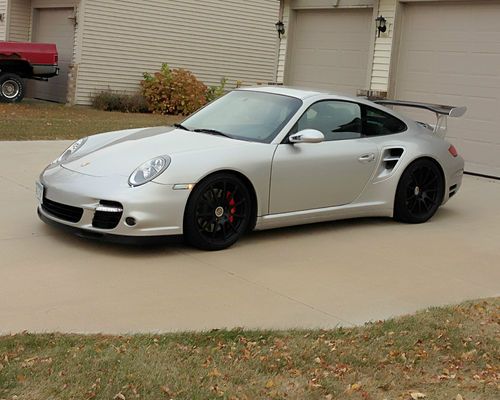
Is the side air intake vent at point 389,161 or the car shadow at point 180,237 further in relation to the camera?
the side air intake vent at point 389,161

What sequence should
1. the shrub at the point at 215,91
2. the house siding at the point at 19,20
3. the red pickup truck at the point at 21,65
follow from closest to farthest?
the red pickup truck at the point at 21,65 < the shrub at the point at 215,91 < the house siding at the point at 19,20

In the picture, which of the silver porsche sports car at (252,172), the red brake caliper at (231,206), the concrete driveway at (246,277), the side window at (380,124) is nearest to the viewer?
the concrete driveway at (246,277)

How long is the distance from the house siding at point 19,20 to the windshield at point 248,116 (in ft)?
60.1

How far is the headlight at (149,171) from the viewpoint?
20.6ft

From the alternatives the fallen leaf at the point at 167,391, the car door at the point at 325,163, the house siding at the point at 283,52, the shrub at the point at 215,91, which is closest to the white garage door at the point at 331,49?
the house siding at the point at 283,52

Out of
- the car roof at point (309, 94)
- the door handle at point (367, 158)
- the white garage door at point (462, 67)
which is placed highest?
the white garage door at point (462, 67)

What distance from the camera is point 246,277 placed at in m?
5.94

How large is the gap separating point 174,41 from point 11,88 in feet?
18.1

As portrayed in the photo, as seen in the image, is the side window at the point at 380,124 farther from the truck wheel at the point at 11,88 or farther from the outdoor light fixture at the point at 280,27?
the truck wheel at the point at 11,88

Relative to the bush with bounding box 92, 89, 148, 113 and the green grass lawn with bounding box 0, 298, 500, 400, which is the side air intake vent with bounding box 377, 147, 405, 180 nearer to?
the green grass lawn with bounding box 0, 298, 500, 400

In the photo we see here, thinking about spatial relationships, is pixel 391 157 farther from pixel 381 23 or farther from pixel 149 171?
→ pixel 381 23

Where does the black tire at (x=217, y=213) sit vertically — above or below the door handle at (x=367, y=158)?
below

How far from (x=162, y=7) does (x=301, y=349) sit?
20.2 meters

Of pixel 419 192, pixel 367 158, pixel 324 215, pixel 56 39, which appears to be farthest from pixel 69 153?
pixel 56 39
